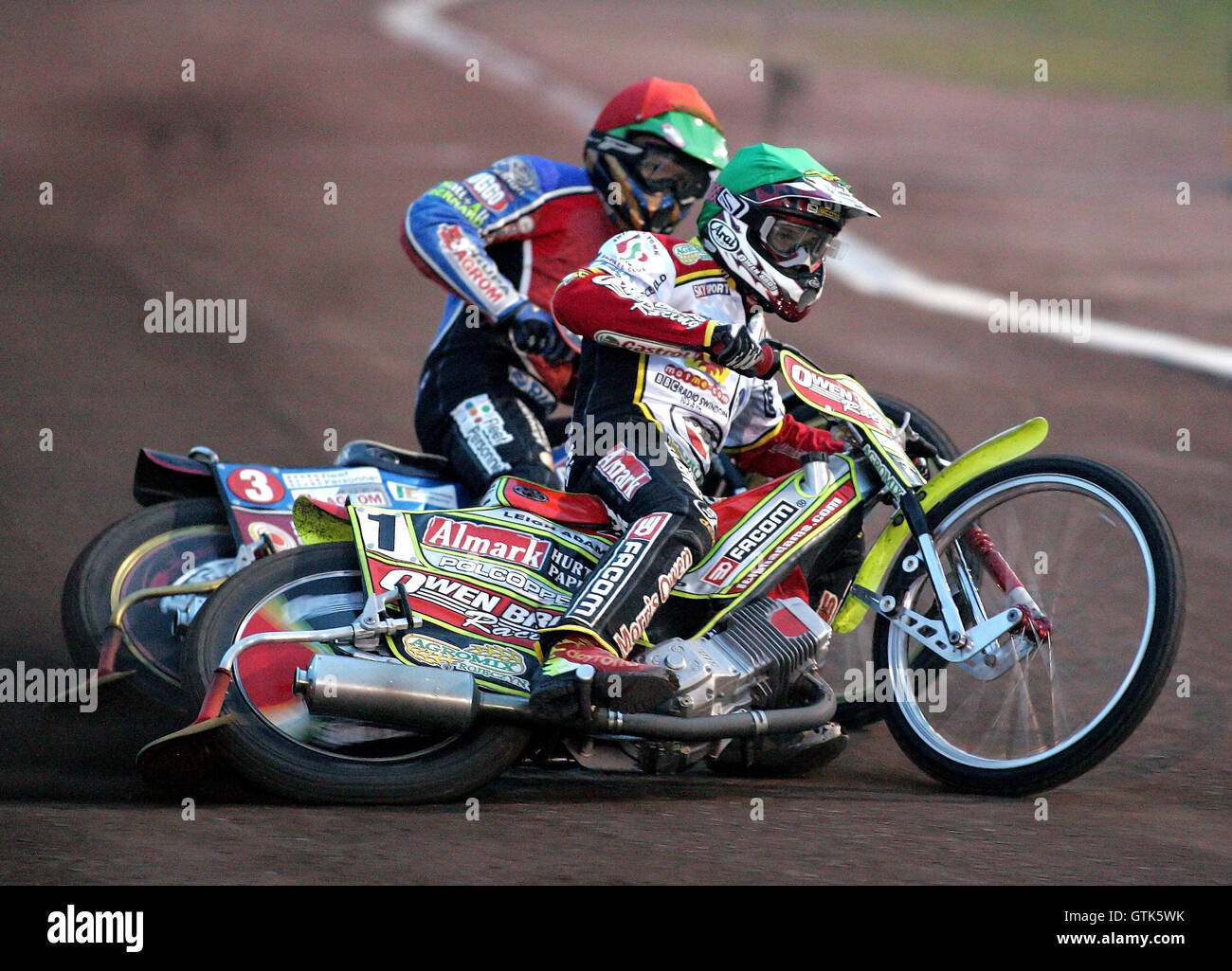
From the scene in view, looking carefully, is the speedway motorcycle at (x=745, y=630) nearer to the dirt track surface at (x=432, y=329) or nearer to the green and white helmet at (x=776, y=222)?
the dirt track surface at (x=432, y=329)

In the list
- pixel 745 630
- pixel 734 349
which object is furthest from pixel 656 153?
pixel 745 630

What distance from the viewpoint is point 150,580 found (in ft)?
22.7

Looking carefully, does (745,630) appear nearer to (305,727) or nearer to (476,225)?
(305,727)

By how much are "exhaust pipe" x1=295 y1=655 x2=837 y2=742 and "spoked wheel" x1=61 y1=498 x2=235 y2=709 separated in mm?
1519

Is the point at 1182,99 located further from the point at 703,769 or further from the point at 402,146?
the point at 703,769

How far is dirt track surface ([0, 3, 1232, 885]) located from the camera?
16.7ft

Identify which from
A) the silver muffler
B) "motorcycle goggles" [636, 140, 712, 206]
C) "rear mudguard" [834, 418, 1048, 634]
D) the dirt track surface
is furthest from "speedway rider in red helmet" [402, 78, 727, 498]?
the dirt track surface

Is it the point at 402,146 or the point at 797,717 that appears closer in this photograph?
the point at 797,717

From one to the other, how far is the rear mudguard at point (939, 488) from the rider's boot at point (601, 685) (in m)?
0.92

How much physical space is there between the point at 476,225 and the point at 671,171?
33.0 inches

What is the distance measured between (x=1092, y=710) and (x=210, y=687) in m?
2.85
